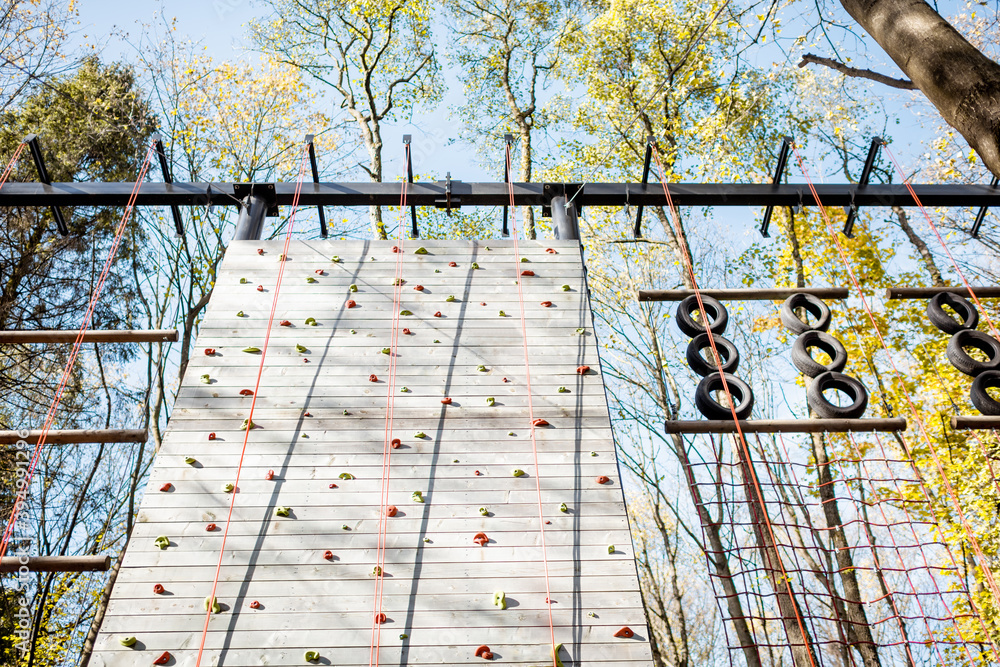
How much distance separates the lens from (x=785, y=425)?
4.68m

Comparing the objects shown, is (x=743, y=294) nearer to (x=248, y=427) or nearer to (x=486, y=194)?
(x=486, y=194)

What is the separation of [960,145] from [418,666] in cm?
1217

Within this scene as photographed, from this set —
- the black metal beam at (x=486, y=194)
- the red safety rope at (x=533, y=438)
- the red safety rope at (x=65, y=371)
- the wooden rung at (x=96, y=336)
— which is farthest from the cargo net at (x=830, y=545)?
the red safety rope at (x=65, y=371)

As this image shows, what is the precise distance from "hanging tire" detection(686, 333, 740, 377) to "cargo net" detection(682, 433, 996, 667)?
163 centimetres

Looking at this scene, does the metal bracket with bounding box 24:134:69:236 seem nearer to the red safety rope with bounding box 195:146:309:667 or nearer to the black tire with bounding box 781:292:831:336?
the red safety rope with bounding box 195:146:309:667

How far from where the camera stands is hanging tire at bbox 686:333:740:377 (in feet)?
17.2

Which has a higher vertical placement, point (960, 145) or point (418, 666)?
point (960, 145)

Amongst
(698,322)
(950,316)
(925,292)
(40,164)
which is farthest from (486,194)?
(950,316)

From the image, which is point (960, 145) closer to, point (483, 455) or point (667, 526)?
point (667, 526)

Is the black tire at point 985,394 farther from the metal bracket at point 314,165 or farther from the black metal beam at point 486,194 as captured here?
the metal bracket at point 314,165

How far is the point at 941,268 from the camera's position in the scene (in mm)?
11484

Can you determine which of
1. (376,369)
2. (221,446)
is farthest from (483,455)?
(221,446)

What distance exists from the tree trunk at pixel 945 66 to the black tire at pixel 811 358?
2.40 meters

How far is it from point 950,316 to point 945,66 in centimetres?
338
